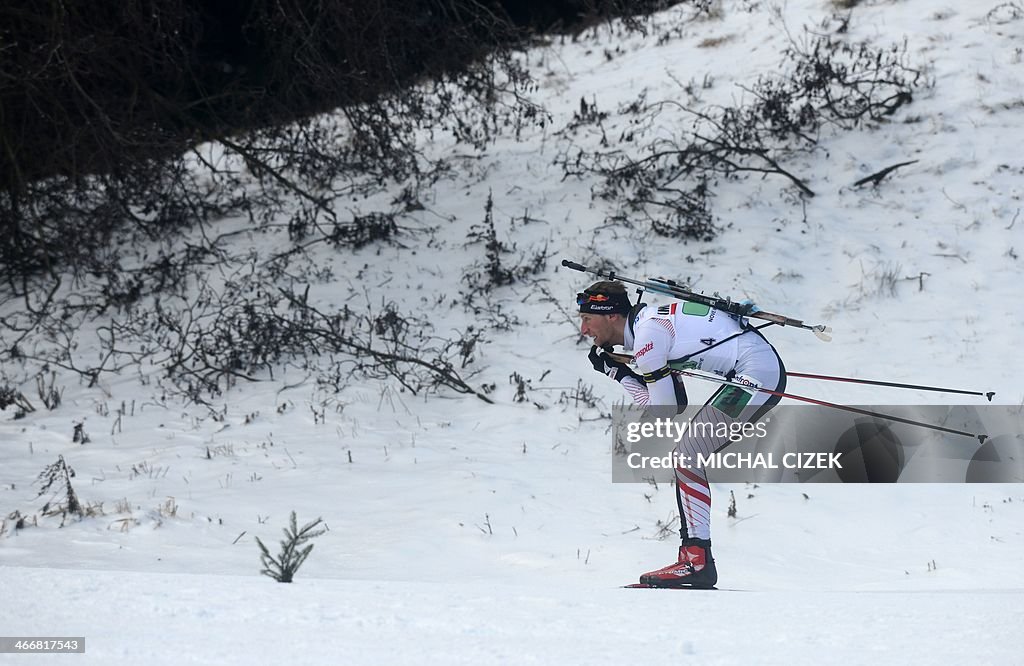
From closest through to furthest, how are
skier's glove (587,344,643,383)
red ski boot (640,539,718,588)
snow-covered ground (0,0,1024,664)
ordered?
snow-covered ground (0,0,1024,664)
red ski boot (640,539,718,588)
skier's glove (587,344,643,383)

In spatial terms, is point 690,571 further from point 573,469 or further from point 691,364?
point 573,469

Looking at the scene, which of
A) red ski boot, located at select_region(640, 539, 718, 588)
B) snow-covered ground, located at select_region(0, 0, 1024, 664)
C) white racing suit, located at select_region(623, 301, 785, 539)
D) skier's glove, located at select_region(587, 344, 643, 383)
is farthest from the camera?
skier's glove, located at select_region(587, 344, 643, 383)

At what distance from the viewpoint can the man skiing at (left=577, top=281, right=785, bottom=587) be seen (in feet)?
18.7

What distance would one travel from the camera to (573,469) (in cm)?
811


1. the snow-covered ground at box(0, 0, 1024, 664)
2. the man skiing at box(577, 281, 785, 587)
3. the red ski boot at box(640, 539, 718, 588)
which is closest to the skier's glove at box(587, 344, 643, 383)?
the man skiing at box(577, 281, 785, 587)

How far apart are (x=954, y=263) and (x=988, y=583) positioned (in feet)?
20.0

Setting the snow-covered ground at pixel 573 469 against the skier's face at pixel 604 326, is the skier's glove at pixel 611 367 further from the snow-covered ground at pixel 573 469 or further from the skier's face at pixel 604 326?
the snow-covered ground at pixel 573 469

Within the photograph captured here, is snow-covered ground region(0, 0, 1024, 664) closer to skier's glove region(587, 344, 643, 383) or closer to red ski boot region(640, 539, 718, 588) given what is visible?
red ski boot region(640, 539, 718, 588)

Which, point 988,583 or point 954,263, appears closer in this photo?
point 988,583

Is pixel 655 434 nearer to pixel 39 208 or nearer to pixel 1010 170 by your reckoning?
pixel 1010 170

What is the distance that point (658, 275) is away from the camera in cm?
1149

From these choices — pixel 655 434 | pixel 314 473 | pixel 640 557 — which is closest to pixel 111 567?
pixel 314 473

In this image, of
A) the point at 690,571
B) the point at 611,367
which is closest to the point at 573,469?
the point at 611,367

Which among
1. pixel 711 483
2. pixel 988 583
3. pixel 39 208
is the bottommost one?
pixel 988 583
